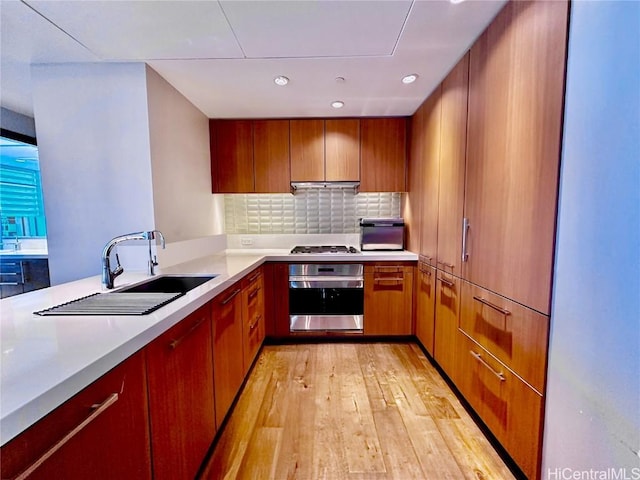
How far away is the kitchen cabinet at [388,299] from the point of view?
2529 mm

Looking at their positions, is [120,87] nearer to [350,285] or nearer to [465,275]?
[350,285]

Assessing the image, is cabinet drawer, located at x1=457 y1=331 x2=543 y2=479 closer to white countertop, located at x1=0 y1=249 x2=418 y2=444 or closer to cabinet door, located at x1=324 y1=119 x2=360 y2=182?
white countertop, located at x1=0 y1=249 x2=418 y2=444

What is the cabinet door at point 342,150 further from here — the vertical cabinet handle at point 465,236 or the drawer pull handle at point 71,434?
the drawer pull handle at point 71,434

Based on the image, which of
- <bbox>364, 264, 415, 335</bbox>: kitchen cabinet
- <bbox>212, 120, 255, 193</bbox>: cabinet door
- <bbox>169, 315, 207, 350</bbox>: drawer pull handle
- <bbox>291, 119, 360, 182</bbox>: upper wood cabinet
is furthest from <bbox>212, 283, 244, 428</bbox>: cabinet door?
<bbox>291, 119, 360, 182</bbox>: upper wood cabinet

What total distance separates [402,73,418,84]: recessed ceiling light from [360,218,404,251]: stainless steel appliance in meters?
1.22

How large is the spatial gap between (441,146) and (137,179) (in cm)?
215

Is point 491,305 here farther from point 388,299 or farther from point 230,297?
point 230,297

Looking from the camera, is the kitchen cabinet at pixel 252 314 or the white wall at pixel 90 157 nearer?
the white wall at pixel 90 157

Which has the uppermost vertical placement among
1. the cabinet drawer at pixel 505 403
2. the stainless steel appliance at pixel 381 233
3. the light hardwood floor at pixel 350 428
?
the stainless steel appliance at pixel 381 233

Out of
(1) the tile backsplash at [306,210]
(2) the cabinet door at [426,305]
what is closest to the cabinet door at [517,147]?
(2) the cabinet door at [426,305]

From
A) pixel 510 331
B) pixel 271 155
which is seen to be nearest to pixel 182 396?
pixel 510 331

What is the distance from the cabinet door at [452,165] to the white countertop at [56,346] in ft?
4.98

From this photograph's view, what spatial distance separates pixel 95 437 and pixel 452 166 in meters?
2.09

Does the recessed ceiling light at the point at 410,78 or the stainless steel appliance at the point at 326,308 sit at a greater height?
the recessed ceiling light at the point at 410,78
